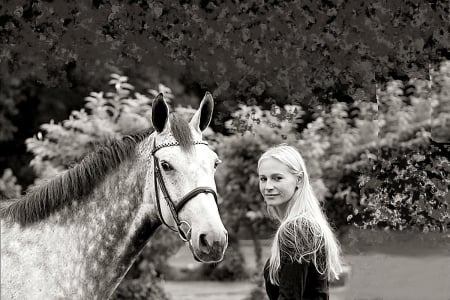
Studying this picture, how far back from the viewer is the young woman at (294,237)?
1903 mm

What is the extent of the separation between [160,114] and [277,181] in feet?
2.19

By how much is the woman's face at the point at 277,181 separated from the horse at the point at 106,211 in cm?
35

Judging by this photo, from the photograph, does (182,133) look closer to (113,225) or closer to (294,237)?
(113,225)

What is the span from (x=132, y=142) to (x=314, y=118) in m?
3.53

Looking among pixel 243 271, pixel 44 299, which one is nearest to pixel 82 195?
pixel 44 299

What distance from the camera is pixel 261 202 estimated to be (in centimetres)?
584

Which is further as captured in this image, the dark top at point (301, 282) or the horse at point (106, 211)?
the horse at point (106, 211)

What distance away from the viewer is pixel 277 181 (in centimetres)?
209

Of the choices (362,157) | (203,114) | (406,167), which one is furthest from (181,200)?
(362,157)

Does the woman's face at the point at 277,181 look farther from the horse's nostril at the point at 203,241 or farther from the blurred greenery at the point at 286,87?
the blurred greenery at the point at 286,87

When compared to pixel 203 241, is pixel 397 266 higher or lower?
lower

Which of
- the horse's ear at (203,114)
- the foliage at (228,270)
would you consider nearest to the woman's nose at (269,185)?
the horse's ear at (203,114)

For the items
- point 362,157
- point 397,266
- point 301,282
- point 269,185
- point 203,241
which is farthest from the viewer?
point 362,157

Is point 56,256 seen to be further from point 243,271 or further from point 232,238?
point 243,271
